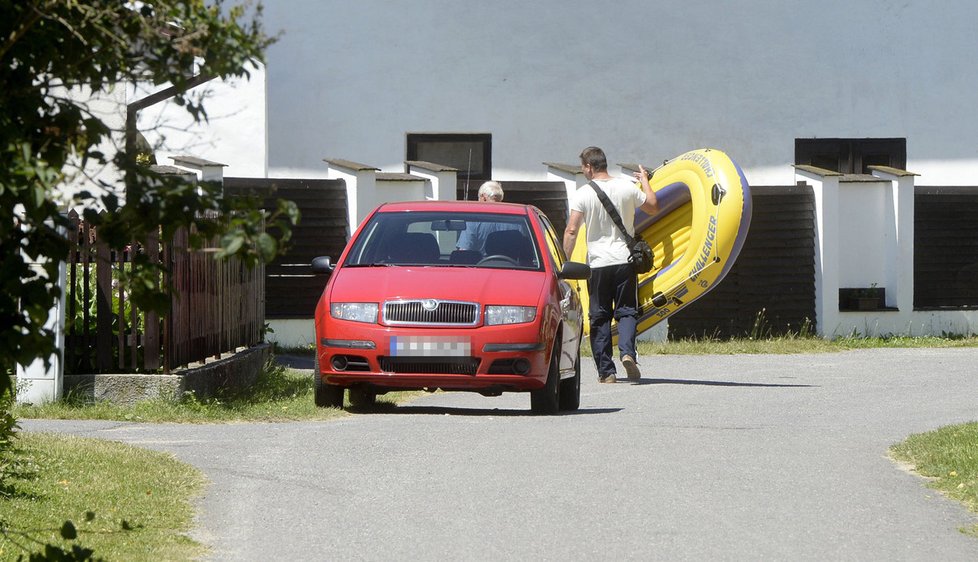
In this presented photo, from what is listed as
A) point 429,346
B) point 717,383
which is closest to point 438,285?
point 429,346

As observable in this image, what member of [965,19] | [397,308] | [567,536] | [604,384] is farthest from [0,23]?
[965,19]

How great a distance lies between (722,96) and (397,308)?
1331 cm

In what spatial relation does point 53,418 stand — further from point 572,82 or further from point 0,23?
point 572,82

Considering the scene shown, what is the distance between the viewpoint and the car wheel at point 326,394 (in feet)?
36.5

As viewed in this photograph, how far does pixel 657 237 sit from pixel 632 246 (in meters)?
3.54

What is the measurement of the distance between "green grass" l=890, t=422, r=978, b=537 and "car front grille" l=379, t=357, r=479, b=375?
2.73 metres

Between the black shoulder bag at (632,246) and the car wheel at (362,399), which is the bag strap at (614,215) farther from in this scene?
the car wheel at (362,399)

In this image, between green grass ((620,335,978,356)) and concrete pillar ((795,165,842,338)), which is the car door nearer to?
green grass ((620,335,978,356))

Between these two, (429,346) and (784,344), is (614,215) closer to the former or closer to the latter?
(429,346)

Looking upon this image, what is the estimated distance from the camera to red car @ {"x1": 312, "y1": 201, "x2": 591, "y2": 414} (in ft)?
34.9

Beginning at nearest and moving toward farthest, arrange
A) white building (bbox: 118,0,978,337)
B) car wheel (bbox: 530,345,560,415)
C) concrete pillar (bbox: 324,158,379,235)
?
car wheel (bbox: 530,345,560,415) < concrete pillar (bbox: 324,158,379,235) < white building (bbox: 118,0,978,337)

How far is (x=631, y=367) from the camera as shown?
13984mm

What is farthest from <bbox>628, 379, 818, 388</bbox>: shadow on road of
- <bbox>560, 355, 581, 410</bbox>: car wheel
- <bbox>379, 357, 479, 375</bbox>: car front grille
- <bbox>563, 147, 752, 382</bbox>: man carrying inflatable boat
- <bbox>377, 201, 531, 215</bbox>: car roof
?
<bbox>379, 357, 479, 375</bbox>: car front grille

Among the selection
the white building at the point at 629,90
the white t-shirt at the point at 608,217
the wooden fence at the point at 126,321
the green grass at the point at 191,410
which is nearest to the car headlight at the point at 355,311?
the green grass at the point at 191,410
